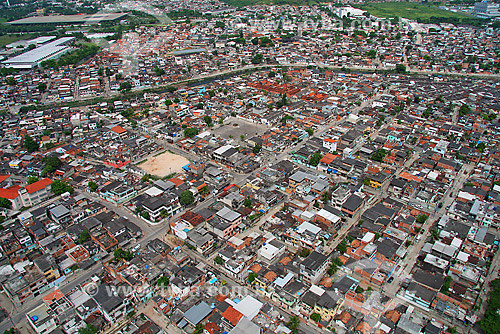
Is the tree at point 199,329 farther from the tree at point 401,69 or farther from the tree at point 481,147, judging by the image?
the tree at point 401,69

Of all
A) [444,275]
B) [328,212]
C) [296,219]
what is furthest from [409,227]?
[296,219]

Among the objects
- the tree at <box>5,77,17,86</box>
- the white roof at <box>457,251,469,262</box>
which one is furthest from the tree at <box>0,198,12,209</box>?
the tree at <box>5,77,17,86</box>

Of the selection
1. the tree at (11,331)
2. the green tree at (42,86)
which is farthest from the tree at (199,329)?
the green tree at (42,86)

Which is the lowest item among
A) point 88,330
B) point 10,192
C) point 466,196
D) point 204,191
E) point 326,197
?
point 466,196

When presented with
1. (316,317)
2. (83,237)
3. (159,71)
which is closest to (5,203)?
(83,237)

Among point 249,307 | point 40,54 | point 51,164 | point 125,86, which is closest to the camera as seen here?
point 249,307

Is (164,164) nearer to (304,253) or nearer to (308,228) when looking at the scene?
(308,228)

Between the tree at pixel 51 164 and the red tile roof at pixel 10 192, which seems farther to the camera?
the tree at pixel 51 164
